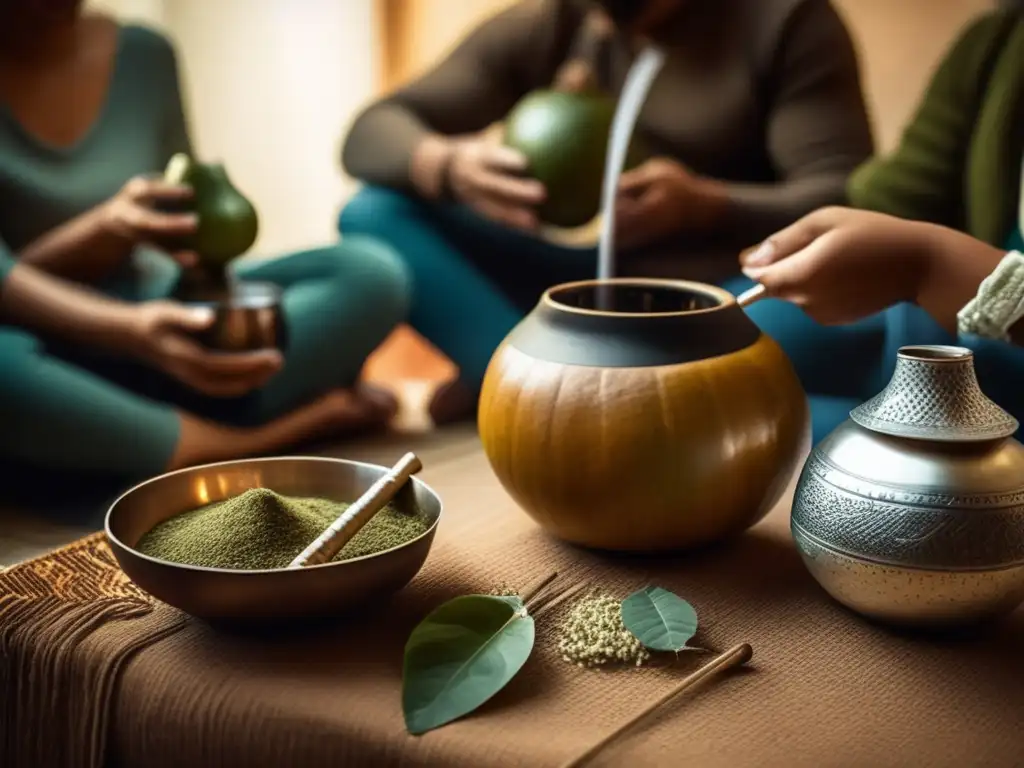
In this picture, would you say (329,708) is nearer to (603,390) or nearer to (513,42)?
(603,390)

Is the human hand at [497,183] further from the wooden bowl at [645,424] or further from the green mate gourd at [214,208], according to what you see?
the wooden bowl at [645,424]

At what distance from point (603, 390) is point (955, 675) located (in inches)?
11.1

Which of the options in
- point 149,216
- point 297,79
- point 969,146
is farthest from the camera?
point 297,79

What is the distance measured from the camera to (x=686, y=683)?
594 mm

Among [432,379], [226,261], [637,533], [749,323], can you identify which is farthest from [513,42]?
[637,533]

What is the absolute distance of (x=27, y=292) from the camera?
1.29 meters

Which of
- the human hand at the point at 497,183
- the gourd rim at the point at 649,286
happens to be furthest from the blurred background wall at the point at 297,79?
the gourd rim at the point at 649,286

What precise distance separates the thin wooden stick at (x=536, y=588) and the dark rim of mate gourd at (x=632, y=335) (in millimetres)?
153

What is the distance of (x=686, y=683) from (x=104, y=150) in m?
1.20

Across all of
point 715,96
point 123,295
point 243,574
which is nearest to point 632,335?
point 243,574

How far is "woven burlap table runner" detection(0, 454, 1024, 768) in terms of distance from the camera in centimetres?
55

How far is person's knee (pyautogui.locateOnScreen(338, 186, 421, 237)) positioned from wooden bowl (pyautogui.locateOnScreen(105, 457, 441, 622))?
0.89 meters

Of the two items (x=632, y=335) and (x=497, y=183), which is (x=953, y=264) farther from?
(x=497, y=183)

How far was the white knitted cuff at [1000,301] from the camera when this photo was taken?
771 mm
